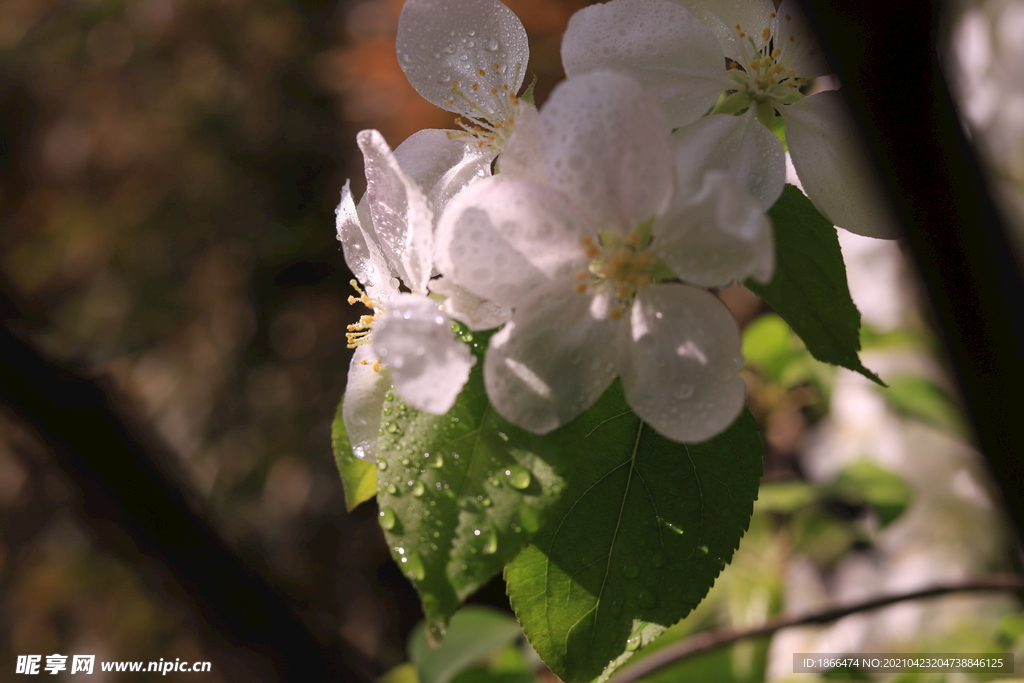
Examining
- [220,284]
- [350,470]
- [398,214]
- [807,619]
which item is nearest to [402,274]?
[398,214]

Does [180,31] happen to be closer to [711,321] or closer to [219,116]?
[219,116]

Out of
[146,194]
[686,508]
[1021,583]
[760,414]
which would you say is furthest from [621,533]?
[146,194]

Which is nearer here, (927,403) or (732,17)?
(732,17)

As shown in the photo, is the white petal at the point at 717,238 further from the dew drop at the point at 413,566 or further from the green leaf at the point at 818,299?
the dew drop at the point at 413,566

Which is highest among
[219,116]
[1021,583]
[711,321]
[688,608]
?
[711,321]

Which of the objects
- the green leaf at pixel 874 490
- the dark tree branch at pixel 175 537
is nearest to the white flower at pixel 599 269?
the dark tree branch at pixel 175 537

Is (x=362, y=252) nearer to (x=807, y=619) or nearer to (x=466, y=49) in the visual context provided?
(x=466, y=49)
